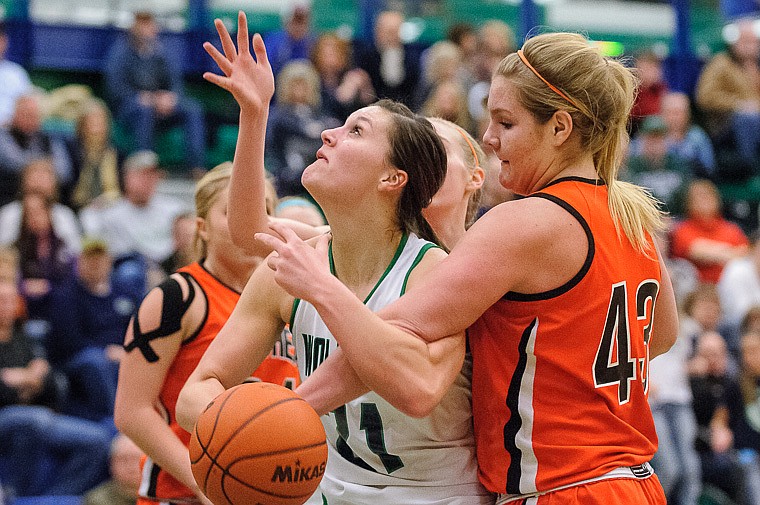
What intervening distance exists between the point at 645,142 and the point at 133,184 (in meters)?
5.41

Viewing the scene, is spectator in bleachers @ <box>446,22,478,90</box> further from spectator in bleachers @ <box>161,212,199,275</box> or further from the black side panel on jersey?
the black side panel on jersey

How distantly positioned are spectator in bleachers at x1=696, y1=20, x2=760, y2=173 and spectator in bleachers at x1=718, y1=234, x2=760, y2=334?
2.66 metres

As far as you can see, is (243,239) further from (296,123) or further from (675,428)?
(296,123)

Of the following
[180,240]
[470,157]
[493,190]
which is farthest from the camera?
[180,240]

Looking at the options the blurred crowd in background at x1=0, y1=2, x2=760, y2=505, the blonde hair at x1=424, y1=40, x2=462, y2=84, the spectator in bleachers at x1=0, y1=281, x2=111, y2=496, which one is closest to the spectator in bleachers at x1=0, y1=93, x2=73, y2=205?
the blurred crowd in background at x1=0, y1=2, x2=760, y2=505

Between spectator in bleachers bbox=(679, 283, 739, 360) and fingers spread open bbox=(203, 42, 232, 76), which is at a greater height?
fingers spread open bbox=(203, 42, 232, 76)

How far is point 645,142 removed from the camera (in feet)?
37.1

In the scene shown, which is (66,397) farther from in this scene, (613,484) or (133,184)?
(613,484)

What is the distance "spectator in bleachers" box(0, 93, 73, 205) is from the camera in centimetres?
914

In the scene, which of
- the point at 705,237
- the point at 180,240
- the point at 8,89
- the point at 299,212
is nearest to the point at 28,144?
the point at 8,89

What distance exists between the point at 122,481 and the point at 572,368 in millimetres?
4665

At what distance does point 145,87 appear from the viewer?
10.9m

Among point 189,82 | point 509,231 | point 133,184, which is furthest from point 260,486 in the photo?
point 189,82

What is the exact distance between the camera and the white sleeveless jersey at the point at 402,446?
9.97 ft
